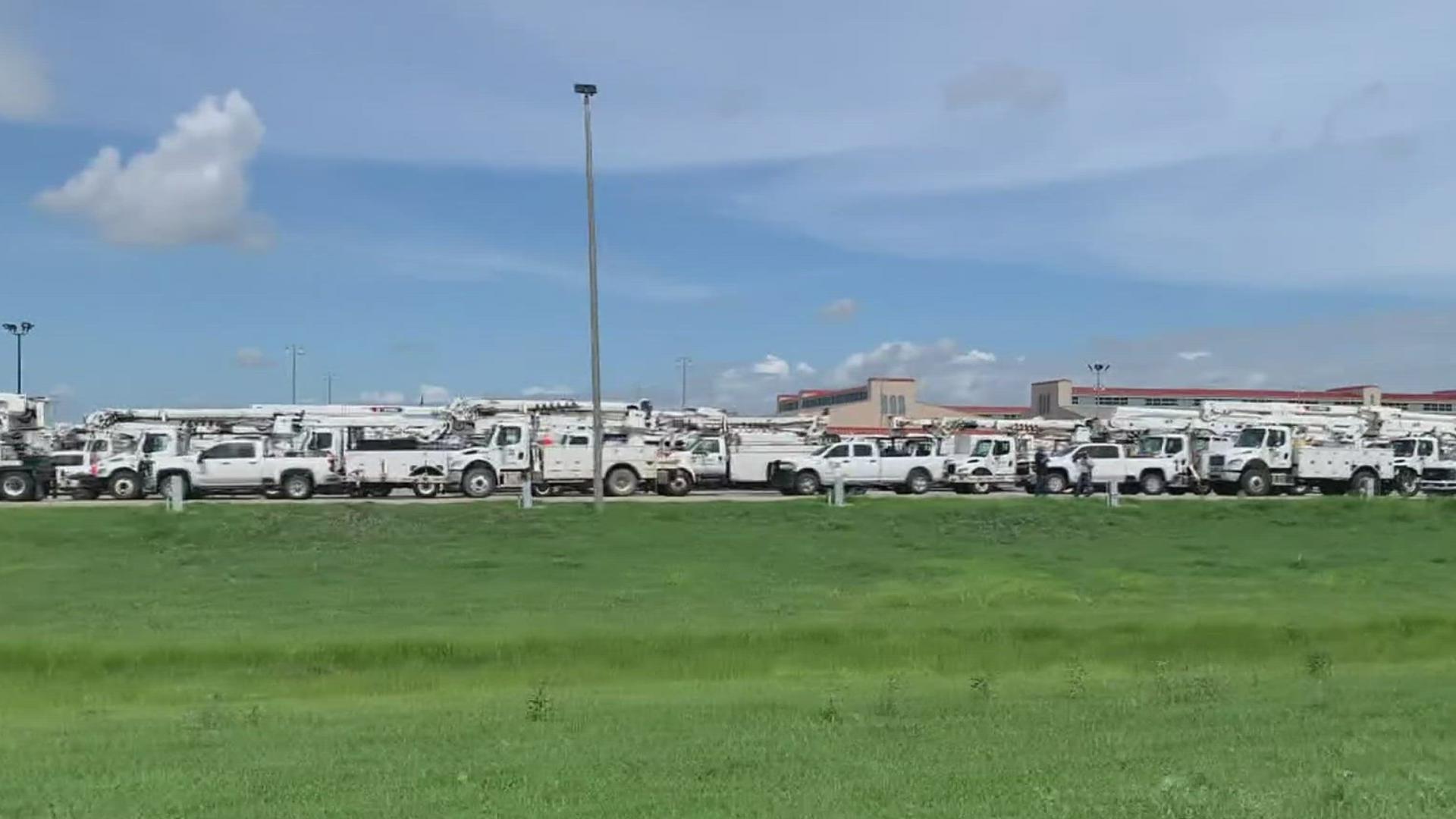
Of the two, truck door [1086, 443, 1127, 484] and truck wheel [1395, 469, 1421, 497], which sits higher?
truck door [1086, 443, 1127, 484]

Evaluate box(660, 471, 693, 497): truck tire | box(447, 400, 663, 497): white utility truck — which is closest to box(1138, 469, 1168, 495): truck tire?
box(660, 471, 693, 497): truck tire

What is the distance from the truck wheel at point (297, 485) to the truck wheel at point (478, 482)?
4439mm

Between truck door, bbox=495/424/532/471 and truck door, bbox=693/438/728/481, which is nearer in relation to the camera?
truck door, bbox=495/424/532/471

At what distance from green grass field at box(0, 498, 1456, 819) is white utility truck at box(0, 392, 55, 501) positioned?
12679mm

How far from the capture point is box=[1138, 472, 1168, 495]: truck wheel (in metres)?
45.4

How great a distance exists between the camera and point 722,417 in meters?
47.2

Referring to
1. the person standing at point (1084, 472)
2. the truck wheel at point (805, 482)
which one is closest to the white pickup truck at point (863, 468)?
the truck wheel at point (805, 482)

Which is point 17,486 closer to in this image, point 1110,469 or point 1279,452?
point 1110,469

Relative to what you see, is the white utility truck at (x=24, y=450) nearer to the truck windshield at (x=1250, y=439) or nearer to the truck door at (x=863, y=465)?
the truck door at (x=863, y=465)

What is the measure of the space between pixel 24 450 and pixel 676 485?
19674 mm

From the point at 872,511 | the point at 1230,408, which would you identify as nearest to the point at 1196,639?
the point at 872,511

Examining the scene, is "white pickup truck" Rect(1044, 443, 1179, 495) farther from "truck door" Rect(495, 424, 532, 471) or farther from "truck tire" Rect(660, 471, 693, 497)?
"truck door" Rect(495, 424, 532, 471)

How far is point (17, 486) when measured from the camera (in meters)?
40.1

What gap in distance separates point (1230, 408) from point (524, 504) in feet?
92.1
